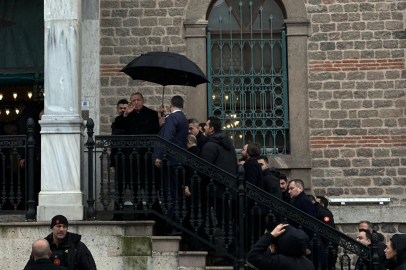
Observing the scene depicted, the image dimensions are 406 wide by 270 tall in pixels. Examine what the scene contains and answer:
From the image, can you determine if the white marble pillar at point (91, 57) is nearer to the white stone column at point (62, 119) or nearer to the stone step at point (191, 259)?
the white stone column at point (62, 119)

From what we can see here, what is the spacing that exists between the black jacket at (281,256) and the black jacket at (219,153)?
10.4 feet

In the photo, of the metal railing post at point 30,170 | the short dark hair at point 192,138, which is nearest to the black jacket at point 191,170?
the short dark hair at point 192,138

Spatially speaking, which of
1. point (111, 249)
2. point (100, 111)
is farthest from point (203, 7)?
point (111, 249)

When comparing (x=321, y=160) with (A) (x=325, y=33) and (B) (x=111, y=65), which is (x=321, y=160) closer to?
(A) (x=325, y=33)

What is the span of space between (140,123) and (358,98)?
13.3 feet

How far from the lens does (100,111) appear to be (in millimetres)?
12469

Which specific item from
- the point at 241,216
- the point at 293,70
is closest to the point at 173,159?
the point at 241,216

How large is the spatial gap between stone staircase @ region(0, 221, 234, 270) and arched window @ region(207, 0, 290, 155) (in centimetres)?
378

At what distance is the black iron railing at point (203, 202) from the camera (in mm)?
9320

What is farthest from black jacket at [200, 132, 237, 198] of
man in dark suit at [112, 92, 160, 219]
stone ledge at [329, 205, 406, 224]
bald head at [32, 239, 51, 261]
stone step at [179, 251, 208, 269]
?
bald head at [32, 239, 51, 261]

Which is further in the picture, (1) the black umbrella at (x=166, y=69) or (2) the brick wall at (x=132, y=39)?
(2) the brick wall at (x=132, y=39)

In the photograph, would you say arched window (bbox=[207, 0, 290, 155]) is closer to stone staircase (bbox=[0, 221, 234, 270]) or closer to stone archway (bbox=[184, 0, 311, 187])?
stone archway (bbox=[184, 0, 311, 187])

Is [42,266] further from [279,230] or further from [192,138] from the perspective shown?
[192,138]

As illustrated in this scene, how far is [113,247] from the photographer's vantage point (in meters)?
9.25
